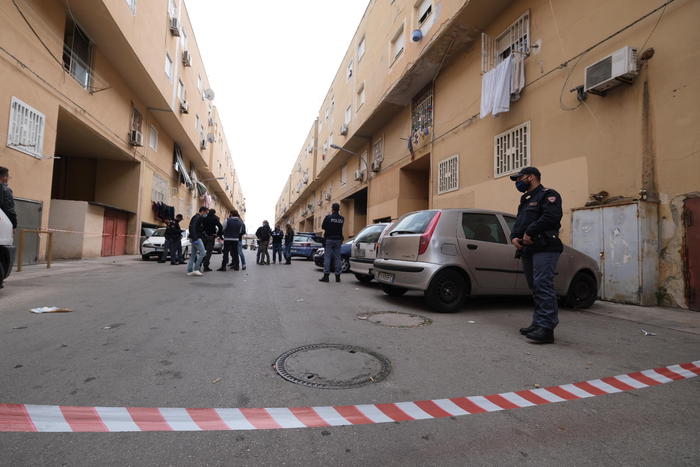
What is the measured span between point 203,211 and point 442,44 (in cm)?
945

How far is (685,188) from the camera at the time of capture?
5.78 metres

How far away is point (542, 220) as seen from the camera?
3625mm

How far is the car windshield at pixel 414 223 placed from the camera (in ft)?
17.4

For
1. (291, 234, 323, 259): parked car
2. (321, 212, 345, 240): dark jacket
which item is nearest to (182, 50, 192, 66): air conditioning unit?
(291, 234, 323, 259): parked car

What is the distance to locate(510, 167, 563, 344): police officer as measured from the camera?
11.9ft

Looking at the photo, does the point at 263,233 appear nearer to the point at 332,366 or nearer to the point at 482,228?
the point at 482,228

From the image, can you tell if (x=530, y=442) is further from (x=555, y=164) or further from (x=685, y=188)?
(x=555, y=164)

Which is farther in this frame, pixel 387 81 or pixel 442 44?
pixel 387 81

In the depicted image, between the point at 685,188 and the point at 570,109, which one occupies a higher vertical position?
the point at 570,109

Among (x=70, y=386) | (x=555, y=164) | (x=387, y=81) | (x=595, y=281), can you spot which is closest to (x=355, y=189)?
(x=387, y=81)

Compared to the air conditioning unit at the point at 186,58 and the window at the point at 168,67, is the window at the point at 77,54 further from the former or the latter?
the air conditioning unit at the point at 186,58

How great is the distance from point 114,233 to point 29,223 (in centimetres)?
686

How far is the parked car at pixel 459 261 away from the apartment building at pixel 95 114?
9.86m

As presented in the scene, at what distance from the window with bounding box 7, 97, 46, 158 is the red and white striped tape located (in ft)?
32.9
